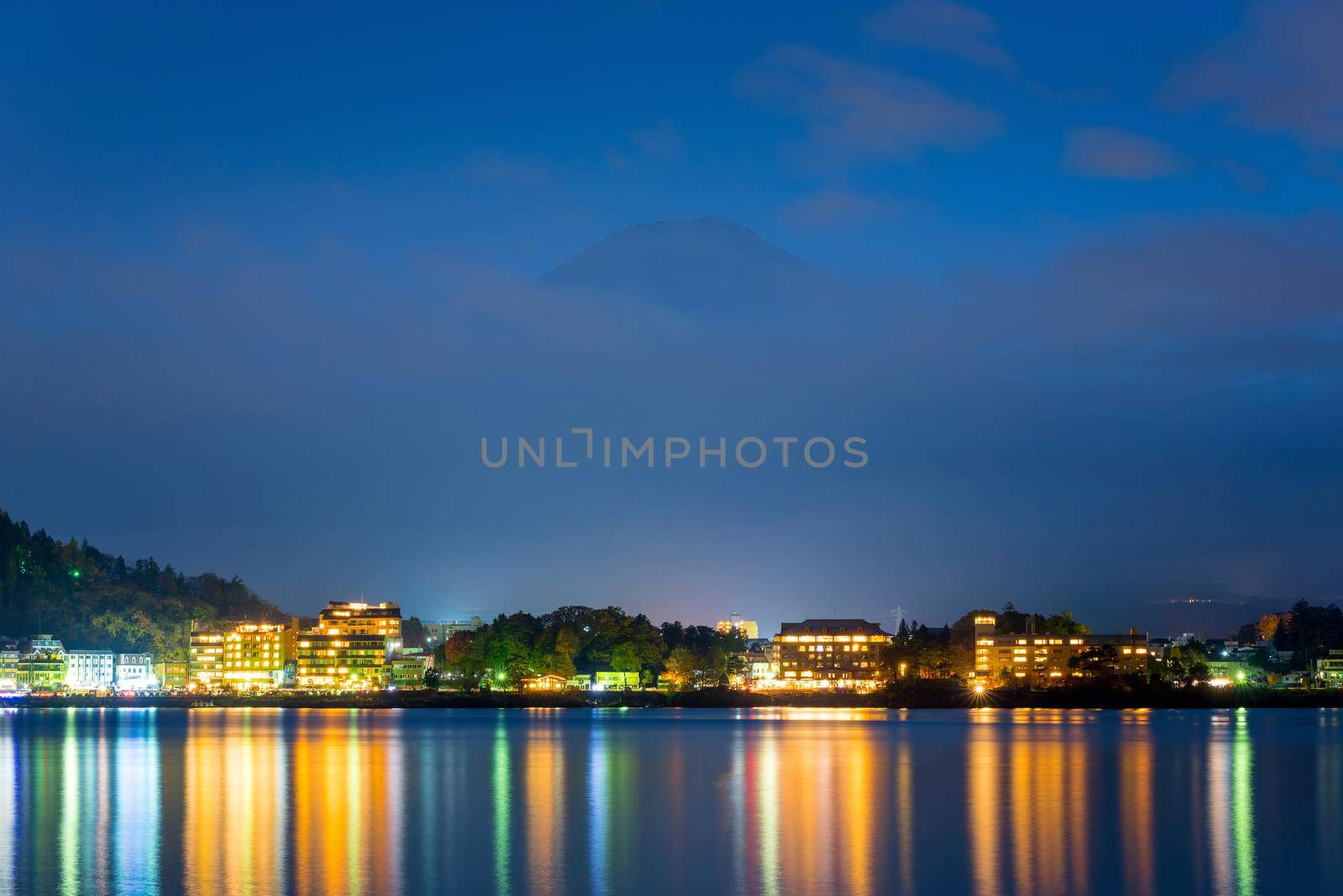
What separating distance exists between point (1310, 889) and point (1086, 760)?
32.2m

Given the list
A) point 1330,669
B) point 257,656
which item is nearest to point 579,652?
point 257,656

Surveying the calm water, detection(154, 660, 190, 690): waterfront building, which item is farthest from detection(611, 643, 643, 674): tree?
the calm water

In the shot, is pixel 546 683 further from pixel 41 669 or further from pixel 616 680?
pixel 41 669

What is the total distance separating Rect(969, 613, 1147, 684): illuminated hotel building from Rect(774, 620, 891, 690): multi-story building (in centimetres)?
1221

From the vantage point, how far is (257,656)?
170375mm

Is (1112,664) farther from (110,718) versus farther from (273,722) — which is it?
(110,718)

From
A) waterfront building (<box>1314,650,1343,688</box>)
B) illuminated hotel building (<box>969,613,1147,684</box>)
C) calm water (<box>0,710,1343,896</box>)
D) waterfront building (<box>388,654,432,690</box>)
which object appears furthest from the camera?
waterfront building (<box>1314,650,1343,688</box>)

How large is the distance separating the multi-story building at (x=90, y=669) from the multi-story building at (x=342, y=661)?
79.8 ft

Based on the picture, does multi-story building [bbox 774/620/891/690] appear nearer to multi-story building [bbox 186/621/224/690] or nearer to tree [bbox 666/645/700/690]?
tree [bbox 666/645/700/690]

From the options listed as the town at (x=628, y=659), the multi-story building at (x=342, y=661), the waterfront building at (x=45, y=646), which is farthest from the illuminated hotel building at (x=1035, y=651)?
the waterfront building at (x=45, y=646)

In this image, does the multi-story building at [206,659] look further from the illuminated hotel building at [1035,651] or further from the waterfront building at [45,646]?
the illuminated hotel building at [1035,651]

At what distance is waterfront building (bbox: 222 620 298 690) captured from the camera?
554ft

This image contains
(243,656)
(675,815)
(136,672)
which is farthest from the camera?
(136,672)

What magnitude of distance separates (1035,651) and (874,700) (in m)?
23.8
